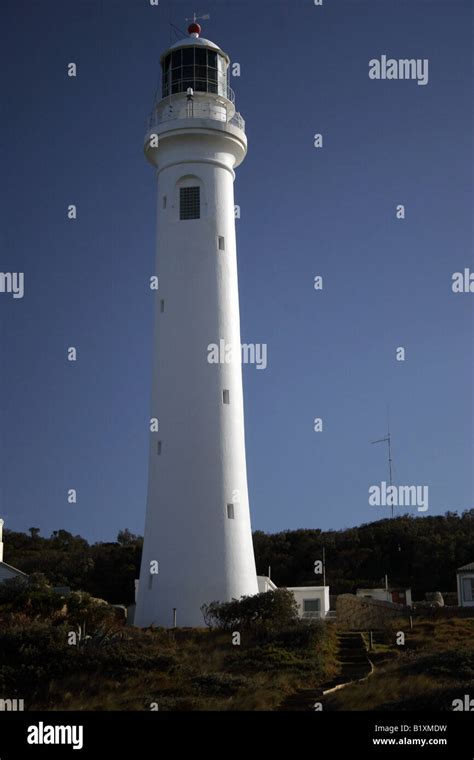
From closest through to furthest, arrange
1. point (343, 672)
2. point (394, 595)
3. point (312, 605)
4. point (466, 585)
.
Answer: point (343, 672) → point (312, 605) → point (394, 595) → point (466, 585)

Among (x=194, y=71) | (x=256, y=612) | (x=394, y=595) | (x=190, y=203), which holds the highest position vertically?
(x=194, y=71)

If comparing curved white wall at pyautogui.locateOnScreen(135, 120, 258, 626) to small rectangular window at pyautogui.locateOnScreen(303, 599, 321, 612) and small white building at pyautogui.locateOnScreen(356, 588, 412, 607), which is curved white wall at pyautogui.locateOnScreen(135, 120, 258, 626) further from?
small white building at pyautogui.locateOnScreen(356, 588, 412, 607)

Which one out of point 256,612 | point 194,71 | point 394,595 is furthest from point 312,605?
point 194,71

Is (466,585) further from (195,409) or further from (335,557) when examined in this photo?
(195,409)

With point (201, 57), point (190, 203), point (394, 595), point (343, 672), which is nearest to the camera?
point (343, 672)

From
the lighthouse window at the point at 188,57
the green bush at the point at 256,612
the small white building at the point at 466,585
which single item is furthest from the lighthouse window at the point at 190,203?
the small white building at the point at 466,585

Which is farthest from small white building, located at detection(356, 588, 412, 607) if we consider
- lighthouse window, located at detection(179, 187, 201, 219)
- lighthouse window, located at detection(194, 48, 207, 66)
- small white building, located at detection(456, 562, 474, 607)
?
lighthouse window, located at detection(194, 48, 207, 66)
